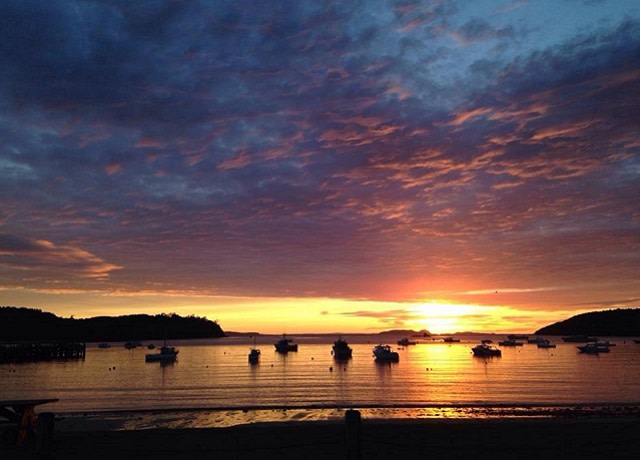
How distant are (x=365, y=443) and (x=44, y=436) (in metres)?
11.3

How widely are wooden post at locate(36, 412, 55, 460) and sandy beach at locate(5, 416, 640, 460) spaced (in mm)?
6525

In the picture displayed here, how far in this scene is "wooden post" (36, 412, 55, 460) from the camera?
33.7 ft

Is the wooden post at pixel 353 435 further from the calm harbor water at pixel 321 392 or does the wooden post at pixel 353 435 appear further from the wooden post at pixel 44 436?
the calm harbor water at pixel 321 392

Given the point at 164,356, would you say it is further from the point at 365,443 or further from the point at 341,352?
the point at 365,443

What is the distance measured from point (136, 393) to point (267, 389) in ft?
46.2

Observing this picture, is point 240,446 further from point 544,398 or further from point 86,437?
point 544,398

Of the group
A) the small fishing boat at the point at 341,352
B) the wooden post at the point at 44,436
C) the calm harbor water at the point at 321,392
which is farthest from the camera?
the small fishing boat at the point at 341,352

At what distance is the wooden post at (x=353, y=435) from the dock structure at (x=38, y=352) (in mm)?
125502

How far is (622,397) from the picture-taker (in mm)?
52000

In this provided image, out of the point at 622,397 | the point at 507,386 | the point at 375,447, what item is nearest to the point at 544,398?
the point at 622,397

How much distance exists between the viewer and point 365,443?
61.7 ft

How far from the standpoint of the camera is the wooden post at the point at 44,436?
405 inches

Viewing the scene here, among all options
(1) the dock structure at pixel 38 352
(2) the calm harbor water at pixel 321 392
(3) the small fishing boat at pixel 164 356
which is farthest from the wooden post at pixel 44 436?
(1) the dock structure at pixel 38 352

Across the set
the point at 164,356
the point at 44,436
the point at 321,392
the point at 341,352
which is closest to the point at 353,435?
the point at 44,436
